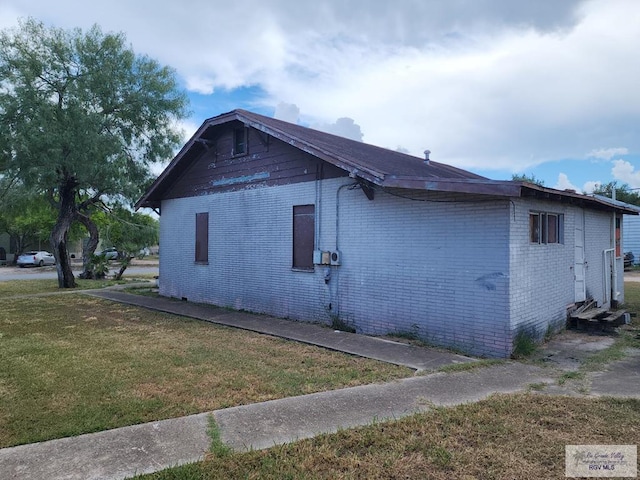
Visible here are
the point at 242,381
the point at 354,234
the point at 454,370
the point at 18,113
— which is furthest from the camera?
the point at 18,113

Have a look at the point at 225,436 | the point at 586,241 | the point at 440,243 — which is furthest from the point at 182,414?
the point at 586,241

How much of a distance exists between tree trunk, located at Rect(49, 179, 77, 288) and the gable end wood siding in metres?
6.52

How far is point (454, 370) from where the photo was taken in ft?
19.7

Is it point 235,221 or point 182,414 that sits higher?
point 235,221

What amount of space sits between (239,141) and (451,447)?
9.87 metres

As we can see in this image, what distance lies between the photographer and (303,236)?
10.1 m

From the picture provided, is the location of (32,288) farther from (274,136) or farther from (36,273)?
(274,136)

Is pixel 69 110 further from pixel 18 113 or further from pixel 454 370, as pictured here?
pixel 454 370

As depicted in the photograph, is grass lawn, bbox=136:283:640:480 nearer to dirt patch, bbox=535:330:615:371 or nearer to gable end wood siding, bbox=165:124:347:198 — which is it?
dirt patch, bbox=535:330:615:371

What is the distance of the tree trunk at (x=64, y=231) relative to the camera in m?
17.7

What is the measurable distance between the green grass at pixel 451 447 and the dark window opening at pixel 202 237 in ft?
31.7

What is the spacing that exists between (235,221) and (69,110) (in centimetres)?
841

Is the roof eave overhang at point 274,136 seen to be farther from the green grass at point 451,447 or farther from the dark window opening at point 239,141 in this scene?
the green grass at point 451,447

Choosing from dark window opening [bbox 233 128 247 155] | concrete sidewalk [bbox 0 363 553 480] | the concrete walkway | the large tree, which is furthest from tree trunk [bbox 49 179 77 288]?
concrete sidewalk [bbox 0 363 553 480]
